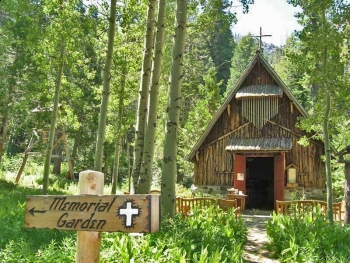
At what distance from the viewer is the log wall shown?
60.3 feet

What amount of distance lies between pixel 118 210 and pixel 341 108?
917cm

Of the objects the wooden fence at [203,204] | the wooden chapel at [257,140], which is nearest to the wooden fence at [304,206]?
the wooden fence at [203,204]

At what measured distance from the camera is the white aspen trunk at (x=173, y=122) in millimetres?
8953

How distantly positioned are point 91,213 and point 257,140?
54.2ft

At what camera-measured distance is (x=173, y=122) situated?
359 inches

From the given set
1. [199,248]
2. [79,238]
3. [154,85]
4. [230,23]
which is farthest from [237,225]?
[79,238]

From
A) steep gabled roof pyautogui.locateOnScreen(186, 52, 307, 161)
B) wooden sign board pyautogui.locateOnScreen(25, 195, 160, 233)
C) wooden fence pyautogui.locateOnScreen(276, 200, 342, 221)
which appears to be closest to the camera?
wooden sign board pyautogui.locateOnScreen(25, 195, 160, 233)

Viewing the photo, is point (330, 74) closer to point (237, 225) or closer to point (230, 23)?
point (230, 23)

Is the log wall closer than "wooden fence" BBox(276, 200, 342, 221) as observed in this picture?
No

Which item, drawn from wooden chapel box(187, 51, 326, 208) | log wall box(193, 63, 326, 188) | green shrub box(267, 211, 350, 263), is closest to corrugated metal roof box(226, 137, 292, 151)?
wooden chapel box(187, 51, 326, 208)

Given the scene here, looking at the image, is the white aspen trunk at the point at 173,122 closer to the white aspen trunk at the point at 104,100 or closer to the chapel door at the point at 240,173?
Result: the white aspen trunk at the point at 104,100

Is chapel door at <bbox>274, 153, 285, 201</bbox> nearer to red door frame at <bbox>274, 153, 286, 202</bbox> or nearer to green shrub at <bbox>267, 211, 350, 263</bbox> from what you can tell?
red door frame at <bbox>274, 153, 286, 202</bbox>

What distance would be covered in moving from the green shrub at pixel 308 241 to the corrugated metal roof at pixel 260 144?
320 inches

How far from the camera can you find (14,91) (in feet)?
59.3
